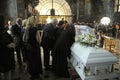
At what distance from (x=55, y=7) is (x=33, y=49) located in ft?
42.4

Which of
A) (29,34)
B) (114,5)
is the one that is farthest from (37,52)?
(114,5)

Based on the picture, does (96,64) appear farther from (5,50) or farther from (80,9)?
(80,9)

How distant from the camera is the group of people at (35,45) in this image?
3795 mm

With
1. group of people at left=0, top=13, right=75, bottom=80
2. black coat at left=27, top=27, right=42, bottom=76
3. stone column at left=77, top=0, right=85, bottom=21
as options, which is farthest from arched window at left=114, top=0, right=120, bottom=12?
black coat at left=27, top=27, right=42, bottom=76

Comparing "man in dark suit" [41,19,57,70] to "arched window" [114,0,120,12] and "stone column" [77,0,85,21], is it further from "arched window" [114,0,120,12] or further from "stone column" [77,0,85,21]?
"arched window" [114,0,120,12]

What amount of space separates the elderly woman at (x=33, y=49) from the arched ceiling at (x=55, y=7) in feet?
41.0

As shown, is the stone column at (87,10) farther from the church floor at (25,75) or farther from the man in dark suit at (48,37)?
the church floor at (25,75)

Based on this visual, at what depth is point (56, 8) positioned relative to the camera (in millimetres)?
17234

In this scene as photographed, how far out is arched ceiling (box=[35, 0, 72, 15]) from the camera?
1689 centimetres

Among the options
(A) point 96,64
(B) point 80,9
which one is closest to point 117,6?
(B) point 80,9

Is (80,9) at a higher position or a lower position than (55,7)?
lower

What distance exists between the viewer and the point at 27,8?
52.7 ft

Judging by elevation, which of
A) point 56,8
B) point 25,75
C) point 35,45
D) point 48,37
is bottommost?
point 25,75

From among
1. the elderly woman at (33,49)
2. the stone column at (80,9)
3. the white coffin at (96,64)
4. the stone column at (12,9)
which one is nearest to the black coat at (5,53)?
the elderly woman at (33,49)
